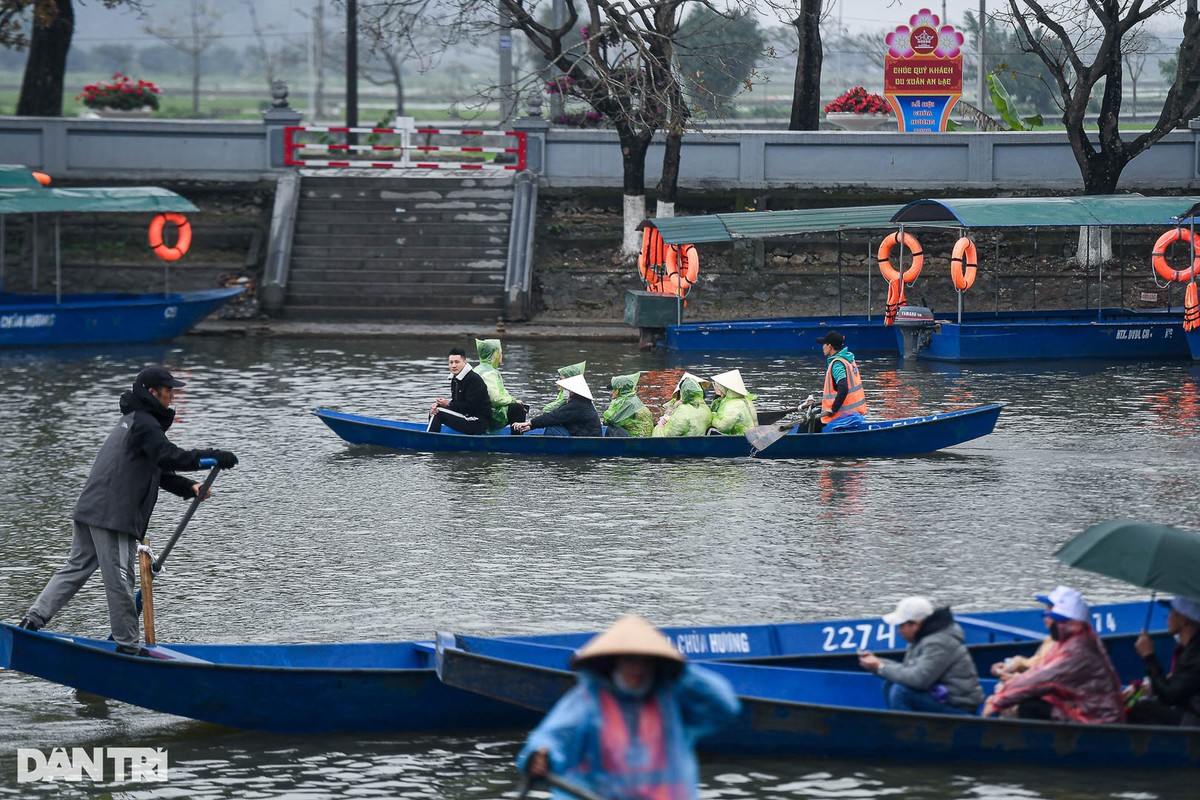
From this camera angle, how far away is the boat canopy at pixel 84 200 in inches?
976

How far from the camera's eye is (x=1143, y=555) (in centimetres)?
756

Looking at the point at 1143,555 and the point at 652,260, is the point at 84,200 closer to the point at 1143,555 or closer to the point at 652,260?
the point at 652,260

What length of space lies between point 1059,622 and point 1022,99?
2413 inches

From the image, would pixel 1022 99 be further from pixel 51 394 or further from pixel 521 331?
pixel 51 394

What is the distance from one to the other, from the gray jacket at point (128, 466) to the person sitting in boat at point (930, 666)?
4055mm

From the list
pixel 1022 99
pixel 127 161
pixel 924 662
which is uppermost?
pixel 1022 99

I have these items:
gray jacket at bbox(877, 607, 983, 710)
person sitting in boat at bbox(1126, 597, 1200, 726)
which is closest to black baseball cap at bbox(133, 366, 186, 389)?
A: gray jacket at bbox(877, 607, 983, 710)

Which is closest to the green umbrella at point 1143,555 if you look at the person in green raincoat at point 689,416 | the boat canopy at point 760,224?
the person in green raincoat at point 689,416

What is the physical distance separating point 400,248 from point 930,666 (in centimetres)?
2204

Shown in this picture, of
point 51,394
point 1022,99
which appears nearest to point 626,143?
point 51,394

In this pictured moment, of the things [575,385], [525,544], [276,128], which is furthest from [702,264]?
[525,544]

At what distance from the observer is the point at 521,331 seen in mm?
26203

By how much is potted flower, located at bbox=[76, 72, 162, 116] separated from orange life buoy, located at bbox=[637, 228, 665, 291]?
13.2 meters

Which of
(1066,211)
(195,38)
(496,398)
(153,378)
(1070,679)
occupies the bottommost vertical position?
(1070,679)
